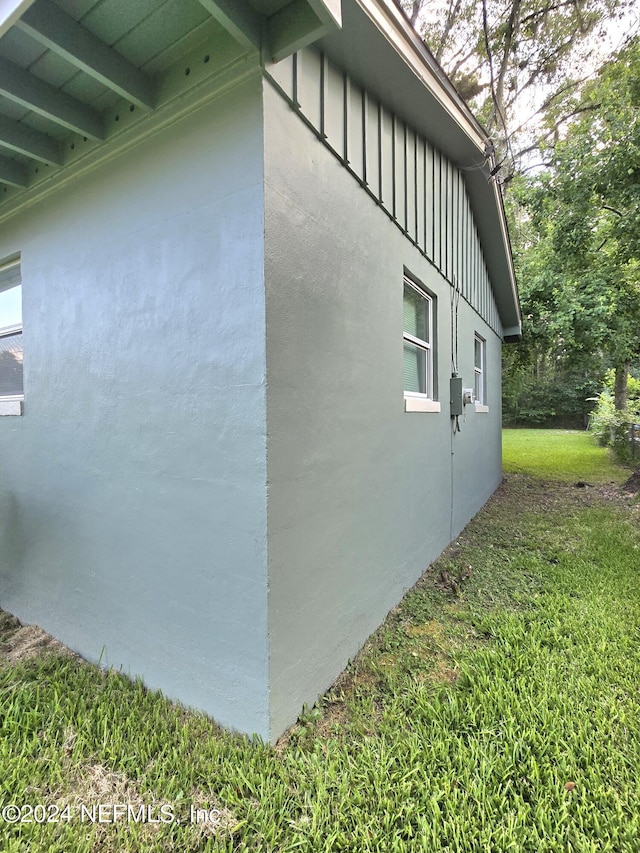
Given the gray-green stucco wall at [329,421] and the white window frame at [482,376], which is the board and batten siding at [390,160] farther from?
the white window frame at [482,376]

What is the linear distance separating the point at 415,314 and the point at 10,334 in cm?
405

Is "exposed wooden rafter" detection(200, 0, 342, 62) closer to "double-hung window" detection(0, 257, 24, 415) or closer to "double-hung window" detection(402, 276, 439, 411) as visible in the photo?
"double-hung window" detection(402, 276, 439, 411)

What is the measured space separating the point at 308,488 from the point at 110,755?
1.62m

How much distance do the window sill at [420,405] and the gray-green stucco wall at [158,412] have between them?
222 cm

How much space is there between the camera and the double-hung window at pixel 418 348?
4.24 meters

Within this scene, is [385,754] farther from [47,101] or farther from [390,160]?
[390,160]

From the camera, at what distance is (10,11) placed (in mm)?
1582

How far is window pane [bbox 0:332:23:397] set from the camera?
3580 millimetres

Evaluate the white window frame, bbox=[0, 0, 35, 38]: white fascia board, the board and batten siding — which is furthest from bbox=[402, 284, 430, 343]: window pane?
the white window frame

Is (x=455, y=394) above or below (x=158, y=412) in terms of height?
above

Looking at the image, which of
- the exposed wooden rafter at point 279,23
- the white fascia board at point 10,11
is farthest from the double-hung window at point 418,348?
the white fascia board at point 10,11

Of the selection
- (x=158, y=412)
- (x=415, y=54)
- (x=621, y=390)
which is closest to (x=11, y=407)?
(x=158, y=412)

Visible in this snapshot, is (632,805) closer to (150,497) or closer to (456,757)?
(456,757)

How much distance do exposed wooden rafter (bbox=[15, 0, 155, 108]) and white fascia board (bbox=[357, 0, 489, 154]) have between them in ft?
4.36
